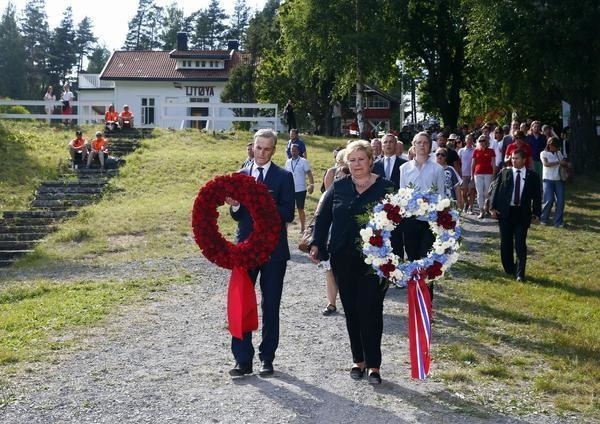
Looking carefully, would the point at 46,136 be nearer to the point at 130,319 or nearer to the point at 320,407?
the point at 130,319

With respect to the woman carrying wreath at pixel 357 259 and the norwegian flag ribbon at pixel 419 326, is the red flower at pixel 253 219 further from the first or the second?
the norwegian flag ribbon at pixel 419 326

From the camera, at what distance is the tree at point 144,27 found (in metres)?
114

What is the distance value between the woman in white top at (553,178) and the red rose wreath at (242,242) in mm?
12504

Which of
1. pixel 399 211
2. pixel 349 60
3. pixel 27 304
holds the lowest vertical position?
pixel 27 304

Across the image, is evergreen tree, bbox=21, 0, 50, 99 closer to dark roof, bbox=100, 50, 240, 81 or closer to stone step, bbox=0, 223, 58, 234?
dark roof, bbox=100, 50, 240, 81

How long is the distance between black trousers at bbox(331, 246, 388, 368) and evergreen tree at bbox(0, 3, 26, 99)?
98.9 metres

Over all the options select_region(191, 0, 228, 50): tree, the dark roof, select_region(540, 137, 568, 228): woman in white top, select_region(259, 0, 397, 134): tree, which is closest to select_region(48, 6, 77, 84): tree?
select_region(191, 0, 228, 50): tree

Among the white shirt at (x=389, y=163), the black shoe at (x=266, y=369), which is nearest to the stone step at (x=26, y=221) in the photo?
the white shirt at (x=389, y=163)

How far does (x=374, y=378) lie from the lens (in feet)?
24.4

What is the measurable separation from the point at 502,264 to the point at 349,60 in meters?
26.5

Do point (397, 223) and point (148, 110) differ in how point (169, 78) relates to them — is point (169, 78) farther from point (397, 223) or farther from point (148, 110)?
point (397, 223)

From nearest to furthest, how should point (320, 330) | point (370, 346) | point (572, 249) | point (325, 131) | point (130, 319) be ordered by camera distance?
point (370, 346), point (320, 330), point (130, 319), point (572, 249), point (325, 131)

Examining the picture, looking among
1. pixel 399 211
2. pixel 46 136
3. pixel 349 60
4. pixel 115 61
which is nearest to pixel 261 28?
pixel 115 61

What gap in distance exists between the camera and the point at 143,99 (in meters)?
69.1
